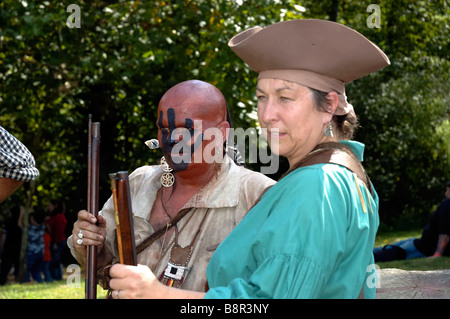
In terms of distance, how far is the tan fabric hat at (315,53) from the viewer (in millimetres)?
2145

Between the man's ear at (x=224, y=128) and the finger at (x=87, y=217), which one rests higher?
the man's ear at (x=224, y=128)

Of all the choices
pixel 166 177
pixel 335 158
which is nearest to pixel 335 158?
pixel 335 158

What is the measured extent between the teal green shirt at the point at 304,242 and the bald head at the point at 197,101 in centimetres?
102

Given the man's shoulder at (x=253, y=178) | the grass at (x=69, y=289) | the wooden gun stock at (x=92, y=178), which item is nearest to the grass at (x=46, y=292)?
the grass at (x=69, y=289)

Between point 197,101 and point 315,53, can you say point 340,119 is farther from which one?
point 197,101

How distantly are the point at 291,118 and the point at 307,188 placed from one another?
12.0 inches

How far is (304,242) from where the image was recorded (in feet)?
6.16

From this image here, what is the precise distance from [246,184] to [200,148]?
0.90 feet

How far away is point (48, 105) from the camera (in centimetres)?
1215

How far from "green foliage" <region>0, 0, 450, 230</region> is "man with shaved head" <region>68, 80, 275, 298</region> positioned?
20.0 ft

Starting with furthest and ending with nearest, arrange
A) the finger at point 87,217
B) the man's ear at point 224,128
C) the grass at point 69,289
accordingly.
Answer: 1. the grass at point 69,289
2. the man's ear at point 224,128
3. the finger at point 87,217

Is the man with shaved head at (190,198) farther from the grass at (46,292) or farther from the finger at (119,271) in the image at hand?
the grass at (46,292)
